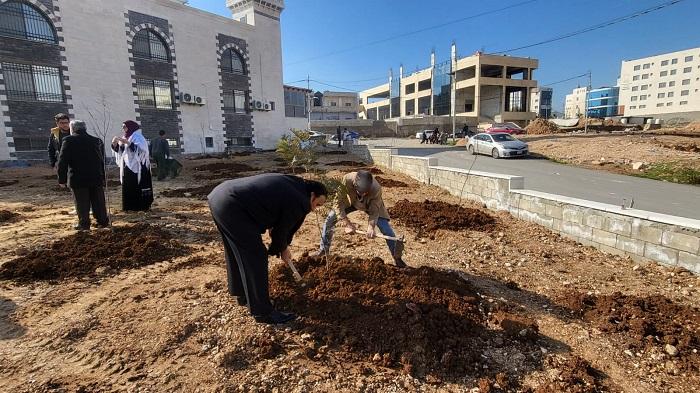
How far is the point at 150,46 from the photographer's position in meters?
20.0

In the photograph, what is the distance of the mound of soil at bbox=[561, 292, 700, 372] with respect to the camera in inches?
104

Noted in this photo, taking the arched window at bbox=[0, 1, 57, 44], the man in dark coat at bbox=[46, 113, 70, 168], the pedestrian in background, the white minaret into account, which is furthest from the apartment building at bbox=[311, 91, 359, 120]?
the man in dark coat at bbox=[46, 113, 70, 168]

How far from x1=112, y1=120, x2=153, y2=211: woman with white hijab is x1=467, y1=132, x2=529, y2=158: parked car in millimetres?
14590

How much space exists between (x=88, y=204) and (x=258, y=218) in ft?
14.1

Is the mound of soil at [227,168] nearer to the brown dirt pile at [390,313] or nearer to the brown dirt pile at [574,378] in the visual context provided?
the brown dirt pile at [390,313]

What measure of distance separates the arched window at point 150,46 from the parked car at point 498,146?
59.7ft

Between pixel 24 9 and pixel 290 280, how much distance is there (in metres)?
20.2

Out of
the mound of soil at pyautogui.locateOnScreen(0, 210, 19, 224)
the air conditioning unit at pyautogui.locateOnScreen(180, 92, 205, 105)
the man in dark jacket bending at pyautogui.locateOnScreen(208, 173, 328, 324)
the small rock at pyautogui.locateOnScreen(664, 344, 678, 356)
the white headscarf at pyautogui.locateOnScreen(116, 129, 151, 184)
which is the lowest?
the small rock at pyautogui.locateOnScreen(664, 344, 678, 356)

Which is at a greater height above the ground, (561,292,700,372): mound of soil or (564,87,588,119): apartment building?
(564,87,588,119): apartment building

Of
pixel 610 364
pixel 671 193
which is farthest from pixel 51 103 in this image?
pixel 671 193

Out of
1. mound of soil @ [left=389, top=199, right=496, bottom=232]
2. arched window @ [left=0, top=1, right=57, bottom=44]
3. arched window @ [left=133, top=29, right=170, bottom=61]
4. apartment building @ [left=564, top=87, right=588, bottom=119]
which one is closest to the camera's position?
mound of soil @ [left=389, top=199, right=496, bottom=232]

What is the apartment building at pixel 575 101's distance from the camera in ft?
322

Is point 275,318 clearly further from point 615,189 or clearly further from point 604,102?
point 604,102

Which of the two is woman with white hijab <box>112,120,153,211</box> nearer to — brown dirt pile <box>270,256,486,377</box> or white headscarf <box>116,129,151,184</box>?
white headscarf <box>116,129,151,184</box>
